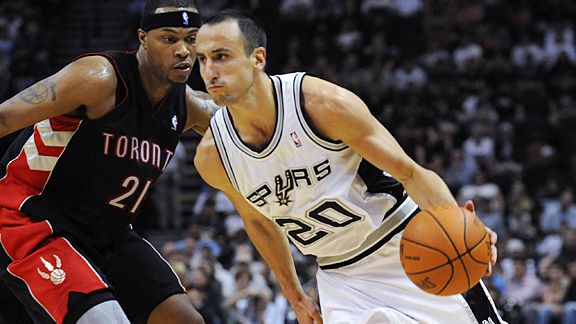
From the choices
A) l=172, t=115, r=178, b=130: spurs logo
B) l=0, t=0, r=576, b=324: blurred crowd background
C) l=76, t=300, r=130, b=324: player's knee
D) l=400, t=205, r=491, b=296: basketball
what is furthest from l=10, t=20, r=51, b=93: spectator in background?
l=400, t=205, r=491, b=296: basketball

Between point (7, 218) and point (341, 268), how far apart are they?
72.9 inches

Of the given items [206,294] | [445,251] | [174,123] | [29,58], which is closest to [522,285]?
[206,294]

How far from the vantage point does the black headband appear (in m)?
4.96

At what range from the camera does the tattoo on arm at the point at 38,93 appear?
440cm

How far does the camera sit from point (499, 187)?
552 inches

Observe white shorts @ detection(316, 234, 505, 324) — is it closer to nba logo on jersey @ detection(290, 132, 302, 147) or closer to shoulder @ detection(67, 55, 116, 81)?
nba logo on jersey @ detection(290, 132, 302, 147)

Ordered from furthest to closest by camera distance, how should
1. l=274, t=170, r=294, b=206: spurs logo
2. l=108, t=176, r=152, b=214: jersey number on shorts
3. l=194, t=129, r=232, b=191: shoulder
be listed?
l=108, t=176, r=152, b=214: jersey number on shorts → l=194, t=129, r=232, b=191: shoulder → l=274, t=170, r=294, b=206: spurs logo

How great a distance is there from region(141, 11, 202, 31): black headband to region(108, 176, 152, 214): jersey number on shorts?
0.88 meters

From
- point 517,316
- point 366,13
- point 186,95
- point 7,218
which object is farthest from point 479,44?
point 7,218

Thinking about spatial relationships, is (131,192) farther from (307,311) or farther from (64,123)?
(307,311)

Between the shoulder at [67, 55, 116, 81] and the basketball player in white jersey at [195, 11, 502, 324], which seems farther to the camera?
the shoulder at [67, 55, 116, 81]

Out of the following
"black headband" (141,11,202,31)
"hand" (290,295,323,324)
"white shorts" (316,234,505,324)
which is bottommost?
"hand" (290,295,323,324)

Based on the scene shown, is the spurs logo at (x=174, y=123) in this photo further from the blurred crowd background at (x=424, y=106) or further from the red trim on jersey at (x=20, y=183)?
the blurred crowd background at (x=424, y=106)

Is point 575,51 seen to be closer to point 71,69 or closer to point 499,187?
point 499,187
